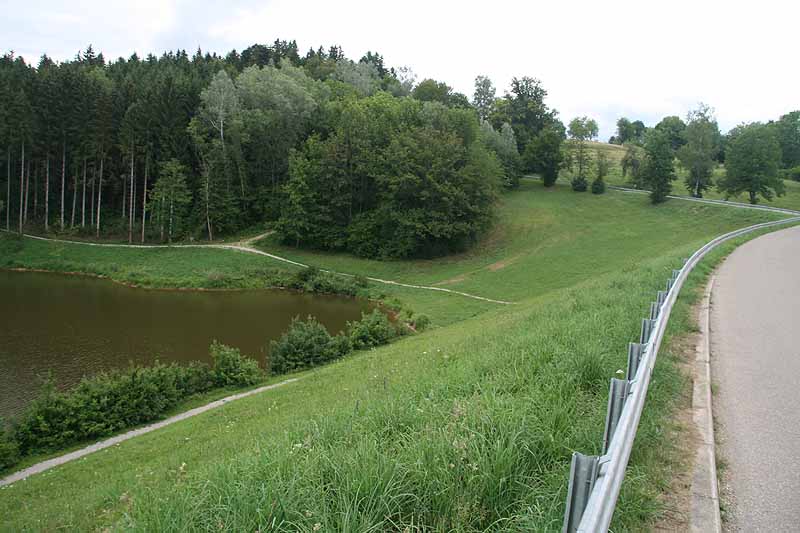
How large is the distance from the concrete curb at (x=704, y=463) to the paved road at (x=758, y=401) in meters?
0.15

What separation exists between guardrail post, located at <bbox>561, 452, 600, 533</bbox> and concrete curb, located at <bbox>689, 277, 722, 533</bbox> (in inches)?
69.9

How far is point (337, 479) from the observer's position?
13.8 ft

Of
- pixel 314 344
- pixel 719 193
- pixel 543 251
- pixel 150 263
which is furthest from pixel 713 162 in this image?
pixel 150 263

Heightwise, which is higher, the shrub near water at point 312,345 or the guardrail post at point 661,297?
the guardrail post at point 661,297

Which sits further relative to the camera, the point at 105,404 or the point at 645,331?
the point at 105,404

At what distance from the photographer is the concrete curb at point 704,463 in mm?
4160

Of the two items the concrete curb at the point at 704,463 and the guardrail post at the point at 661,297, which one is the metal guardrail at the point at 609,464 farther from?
the guardrail post at the point at 661,297

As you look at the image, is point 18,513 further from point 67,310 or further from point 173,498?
point 67,310

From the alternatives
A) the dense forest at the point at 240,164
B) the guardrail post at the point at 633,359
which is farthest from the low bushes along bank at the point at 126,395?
the dense forest at the point at 240,164

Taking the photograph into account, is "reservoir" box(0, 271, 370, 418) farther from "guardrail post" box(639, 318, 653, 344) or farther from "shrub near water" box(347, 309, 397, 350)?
"guardrail post" box(639, 318, 653, 344)

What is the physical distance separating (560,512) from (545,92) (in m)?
94.8

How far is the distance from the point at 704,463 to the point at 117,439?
52.6ft

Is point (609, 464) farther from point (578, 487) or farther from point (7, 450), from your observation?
point (7, 450)

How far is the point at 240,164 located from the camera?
5981 cm
